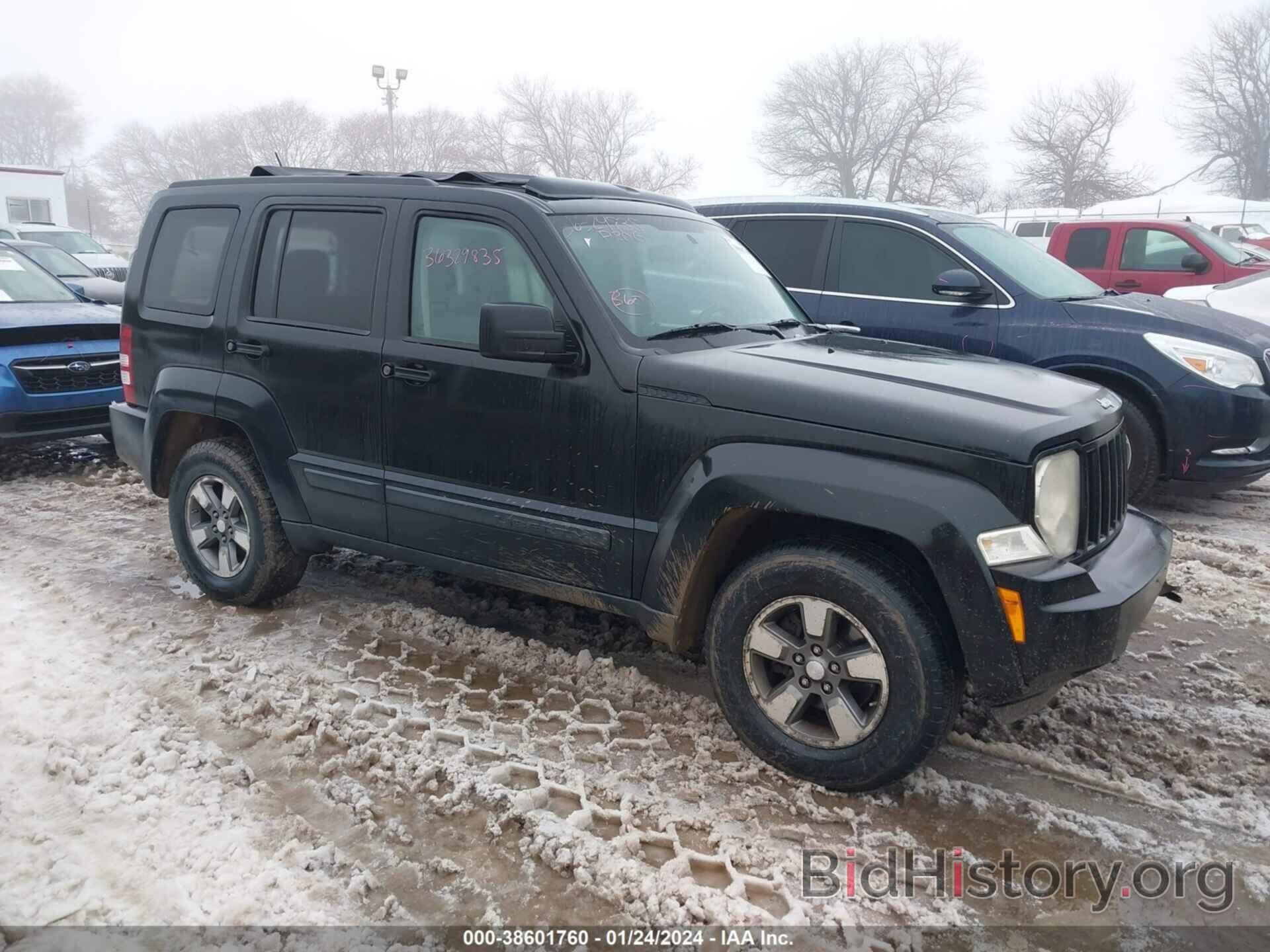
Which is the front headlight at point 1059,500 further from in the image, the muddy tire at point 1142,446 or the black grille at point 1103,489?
the muddy tire at point 1142,446

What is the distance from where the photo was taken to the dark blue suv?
19.9ft

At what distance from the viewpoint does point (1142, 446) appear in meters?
6.17

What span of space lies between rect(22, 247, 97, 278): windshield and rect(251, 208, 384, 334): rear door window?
13.0 m

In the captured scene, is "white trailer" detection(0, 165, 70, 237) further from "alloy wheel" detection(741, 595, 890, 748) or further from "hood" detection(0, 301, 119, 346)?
"alloy wheel" detection(741, 595, 890, 748)

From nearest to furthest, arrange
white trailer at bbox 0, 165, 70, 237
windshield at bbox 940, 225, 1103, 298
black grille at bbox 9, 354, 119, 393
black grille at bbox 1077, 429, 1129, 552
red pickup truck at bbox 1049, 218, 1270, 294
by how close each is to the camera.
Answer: black grille at bbox 1077, 429, 1129, 552
windshield at bbox 940, 225, 1103, 298
black grille at bbox 9, 354, 119, 393
red pickup truck at bbox 1049, 218, 1270, 294
white trailer at bbox 0, 165, 70, 237

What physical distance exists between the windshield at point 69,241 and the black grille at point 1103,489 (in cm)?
2400

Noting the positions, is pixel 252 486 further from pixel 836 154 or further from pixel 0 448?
pixel 836 154

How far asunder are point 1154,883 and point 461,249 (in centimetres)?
330

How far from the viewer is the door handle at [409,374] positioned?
154 inches

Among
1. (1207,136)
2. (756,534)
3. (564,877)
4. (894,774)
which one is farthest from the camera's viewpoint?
(1207,136)

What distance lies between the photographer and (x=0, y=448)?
7.89 meters

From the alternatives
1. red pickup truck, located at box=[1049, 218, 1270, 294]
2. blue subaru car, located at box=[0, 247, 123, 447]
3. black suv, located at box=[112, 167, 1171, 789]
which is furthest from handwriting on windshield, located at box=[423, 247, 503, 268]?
red pickup truck, located at box=[1049, 218, 1270, 294]

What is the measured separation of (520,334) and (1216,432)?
480cm

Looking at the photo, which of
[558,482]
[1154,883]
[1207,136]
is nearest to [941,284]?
[558,482]
